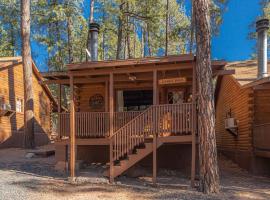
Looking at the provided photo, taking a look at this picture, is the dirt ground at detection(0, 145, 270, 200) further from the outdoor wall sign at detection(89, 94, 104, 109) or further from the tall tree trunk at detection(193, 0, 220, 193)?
the outdoor wall sign at detection(89, 94, 104, 109)

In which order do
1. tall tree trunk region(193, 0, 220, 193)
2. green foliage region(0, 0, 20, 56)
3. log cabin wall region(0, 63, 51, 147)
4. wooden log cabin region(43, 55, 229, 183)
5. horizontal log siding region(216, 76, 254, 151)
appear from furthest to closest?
green foliage region(0, 0, 20, 56) → log cabin wall region(0, 63, 51, 147) → horizontal log siding region(216, 76, 254, 151) → wooden log cabin region(43, 55, 229, 183) → tall tree trunk region(193, 0, 220, 193)

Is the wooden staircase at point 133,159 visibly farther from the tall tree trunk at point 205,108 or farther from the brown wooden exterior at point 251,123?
the brown wooden exterior at point 251,123

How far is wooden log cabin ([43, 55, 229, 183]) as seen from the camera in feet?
34.9

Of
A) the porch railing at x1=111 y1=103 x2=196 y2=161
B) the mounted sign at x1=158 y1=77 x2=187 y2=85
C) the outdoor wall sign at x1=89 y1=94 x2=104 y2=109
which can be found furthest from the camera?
the outdoor wall sign at x1=89 y1=94 x2=104 y2=109

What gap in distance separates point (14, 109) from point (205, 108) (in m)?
13.6

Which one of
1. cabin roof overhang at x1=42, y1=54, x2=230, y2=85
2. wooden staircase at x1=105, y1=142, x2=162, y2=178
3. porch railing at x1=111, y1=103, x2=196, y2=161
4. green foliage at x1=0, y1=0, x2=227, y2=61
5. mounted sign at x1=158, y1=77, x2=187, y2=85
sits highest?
green foliage at x1=0, y1=0, x2=227, y2=61

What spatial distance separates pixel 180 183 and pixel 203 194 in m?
1.45

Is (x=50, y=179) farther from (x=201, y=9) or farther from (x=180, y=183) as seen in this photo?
(x=201, y=9)

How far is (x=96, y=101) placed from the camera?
47.2ft

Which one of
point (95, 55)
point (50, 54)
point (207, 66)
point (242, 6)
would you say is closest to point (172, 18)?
point (242, 6)

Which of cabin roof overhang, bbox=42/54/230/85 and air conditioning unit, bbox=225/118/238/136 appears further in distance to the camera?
air conditioning unit, bbox=225/118/238/136

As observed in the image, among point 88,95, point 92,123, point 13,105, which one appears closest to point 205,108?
point 92,123

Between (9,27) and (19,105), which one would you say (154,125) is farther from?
(9,27)

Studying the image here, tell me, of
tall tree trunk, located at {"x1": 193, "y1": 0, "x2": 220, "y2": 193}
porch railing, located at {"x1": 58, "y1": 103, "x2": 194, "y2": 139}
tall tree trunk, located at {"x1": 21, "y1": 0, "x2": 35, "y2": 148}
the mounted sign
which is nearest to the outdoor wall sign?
porch railing, located at {"x1": 58, "y1": 103, "x2": 194, "y2": 139}
